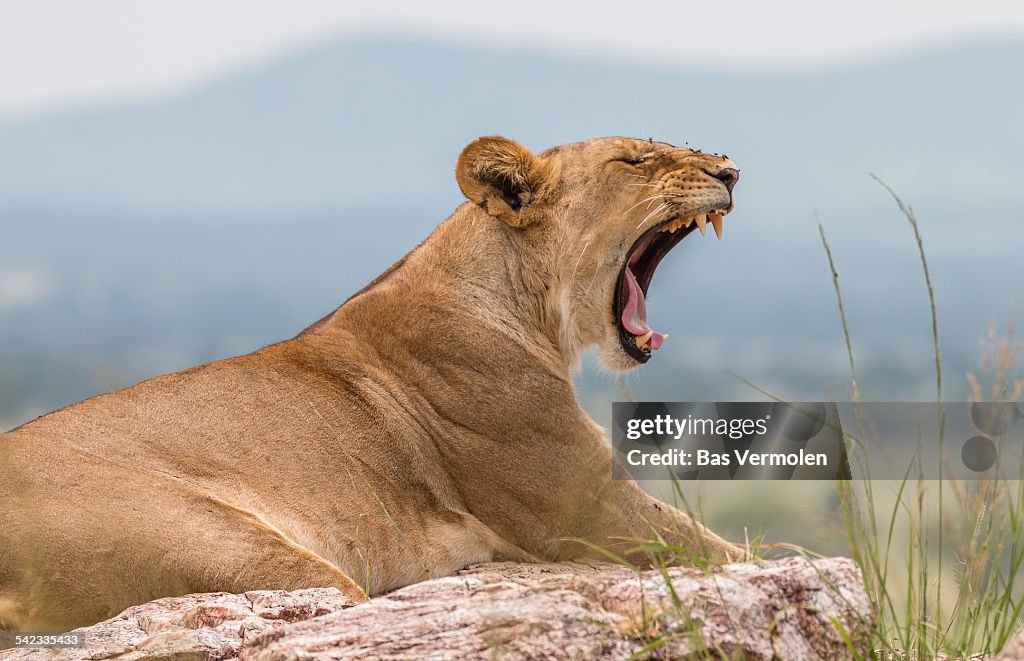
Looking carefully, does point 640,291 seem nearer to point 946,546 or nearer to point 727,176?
point 727,176

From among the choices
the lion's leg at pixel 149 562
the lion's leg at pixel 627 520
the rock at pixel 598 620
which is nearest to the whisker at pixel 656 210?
the lion's leg at pixel 627 520

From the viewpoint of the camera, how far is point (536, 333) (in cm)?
547

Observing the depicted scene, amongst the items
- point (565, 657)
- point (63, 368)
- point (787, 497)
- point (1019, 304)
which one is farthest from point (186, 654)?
point (1019, 304)

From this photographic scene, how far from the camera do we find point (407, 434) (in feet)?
16.9

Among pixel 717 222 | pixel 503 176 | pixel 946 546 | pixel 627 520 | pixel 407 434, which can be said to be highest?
pixel 503 176

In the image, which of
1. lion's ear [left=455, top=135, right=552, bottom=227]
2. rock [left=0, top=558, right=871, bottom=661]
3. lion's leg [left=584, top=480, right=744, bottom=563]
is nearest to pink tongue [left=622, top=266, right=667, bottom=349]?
lion's ear [left=455, top=135, right=552, bottom=227]

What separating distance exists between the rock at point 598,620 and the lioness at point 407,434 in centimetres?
99

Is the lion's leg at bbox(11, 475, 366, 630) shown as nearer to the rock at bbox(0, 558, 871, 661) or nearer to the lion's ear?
the rock at bbox(0, 558, 871, 661)

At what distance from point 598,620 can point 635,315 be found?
2.97 m

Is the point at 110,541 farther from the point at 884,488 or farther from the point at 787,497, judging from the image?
the point at 884,488

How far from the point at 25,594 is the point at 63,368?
0.92m

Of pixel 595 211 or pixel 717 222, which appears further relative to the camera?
pixel 717 222

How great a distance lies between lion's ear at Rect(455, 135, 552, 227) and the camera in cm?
530

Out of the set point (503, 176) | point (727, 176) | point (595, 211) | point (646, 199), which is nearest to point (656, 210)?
point (646, 199)
